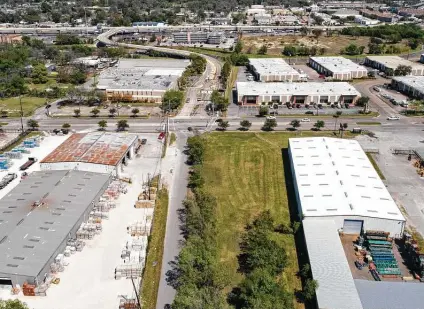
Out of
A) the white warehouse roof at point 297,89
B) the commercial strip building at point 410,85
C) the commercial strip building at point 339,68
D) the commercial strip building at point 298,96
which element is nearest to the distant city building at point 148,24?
the commercial strip building at point 339,68

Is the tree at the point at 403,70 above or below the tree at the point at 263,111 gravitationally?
above

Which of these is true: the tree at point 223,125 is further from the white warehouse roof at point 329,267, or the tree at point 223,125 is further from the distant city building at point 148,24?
the distant city building at point 148,24

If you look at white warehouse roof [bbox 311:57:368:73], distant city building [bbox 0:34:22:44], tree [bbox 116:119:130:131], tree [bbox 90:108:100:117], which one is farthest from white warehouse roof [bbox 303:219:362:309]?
distant city building [bbox 0:34:22:44]

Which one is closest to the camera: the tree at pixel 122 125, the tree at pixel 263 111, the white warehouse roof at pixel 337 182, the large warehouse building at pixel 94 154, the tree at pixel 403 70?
the white warehouse roof at pixel 337 182

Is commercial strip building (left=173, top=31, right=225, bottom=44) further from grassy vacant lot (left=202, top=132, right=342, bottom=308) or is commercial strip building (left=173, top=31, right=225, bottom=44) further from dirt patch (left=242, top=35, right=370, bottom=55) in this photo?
grassy vacant lot (left=202, top=132, right=342, bottom=308)

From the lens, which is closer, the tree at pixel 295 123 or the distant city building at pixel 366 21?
the tree at pixel 295 123

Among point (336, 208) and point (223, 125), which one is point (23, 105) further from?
point (336, 208)
